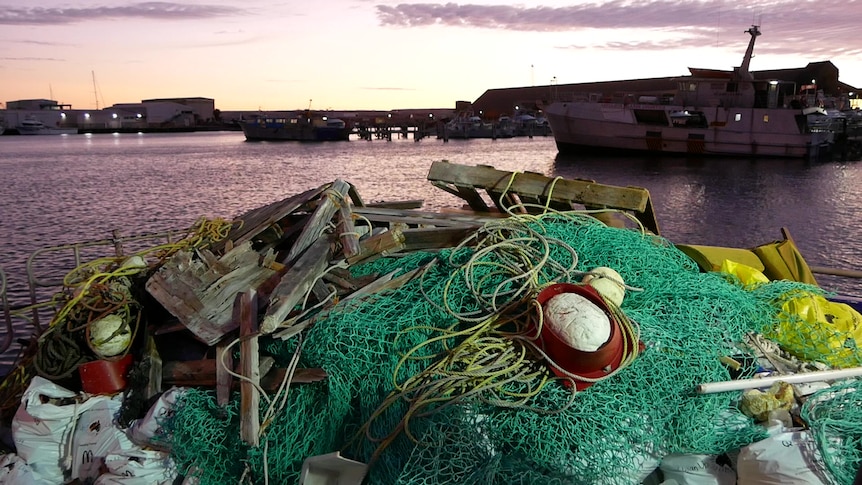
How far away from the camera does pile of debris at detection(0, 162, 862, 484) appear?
338 cm

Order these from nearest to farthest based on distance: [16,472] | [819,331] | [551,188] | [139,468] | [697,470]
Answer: [697,470] → [139,468] → [819,331] → [16,472] → [551,188]

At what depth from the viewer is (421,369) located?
3773 mm

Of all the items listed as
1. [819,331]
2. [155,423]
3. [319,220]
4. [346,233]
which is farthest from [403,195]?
[819,331]

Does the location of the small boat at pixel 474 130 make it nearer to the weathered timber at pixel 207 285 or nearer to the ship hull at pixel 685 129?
the ship hull at pixel 685 129

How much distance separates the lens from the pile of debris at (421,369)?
133 inches

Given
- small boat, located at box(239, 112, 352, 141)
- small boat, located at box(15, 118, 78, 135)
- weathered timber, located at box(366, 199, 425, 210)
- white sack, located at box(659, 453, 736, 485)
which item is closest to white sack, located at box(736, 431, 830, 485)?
white sack, located at box(659, 453, 736, 485)

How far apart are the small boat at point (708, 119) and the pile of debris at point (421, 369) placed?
45.9 m

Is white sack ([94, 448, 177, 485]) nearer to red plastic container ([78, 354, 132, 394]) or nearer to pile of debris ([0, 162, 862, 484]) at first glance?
pile of debris ([0, 162, 862, 484])

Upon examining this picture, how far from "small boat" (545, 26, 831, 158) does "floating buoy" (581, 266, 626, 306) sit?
47.1 m

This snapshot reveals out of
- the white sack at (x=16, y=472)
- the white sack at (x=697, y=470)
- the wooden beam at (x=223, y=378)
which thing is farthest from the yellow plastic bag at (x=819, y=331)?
the white sack at (x=16, y=472)

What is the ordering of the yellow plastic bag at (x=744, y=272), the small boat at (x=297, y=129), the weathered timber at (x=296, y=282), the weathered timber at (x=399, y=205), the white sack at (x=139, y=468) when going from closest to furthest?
the weathered timber at (x=296, y=282) → the white sack at (x=139, y=468) → the yellow plastic bag at (x=744, y=272) → the weathered timber at (x=399, y=205) → the small boat at (x=297, y=129)

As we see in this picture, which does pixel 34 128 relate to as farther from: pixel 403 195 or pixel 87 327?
pixel 87 327

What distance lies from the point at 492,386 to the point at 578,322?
60 centimetres

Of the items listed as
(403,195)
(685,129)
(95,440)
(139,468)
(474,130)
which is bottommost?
(403,195)
